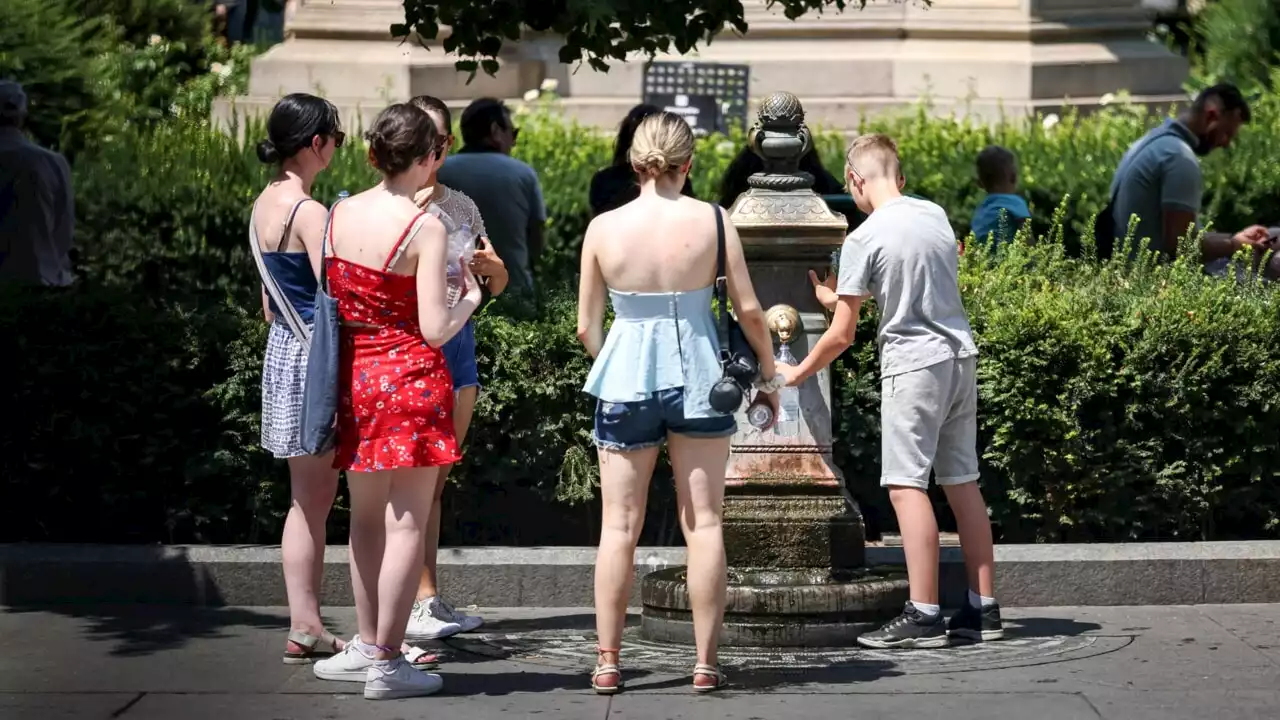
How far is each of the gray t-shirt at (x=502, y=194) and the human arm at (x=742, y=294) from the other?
3171mm

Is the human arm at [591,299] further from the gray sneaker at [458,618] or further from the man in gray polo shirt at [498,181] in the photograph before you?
the man in gray polo shirt at [498,181]

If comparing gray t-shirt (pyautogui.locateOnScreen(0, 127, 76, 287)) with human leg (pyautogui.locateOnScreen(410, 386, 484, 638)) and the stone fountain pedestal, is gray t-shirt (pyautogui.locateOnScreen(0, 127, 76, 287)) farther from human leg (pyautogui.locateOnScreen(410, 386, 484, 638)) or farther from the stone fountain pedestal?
the stone fountain pedestal

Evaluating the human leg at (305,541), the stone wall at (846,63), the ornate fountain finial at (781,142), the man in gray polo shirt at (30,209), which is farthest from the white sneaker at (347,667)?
the stone wall at (846,63)

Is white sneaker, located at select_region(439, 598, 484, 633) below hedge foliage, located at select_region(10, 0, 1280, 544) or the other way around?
below

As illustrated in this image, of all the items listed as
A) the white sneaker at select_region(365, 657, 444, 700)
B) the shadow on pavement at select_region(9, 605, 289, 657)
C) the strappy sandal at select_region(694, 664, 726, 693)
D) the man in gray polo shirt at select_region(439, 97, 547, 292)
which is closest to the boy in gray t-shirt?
the strappy sandal at select_region(694, 664, 726, 693)

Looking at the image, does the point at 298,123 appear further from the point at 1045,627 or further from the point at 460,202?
the point at 1045,627

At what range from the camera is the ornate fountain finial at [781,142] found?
7508mm

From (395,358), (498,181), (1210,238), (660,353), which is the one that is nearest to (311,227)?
(395,358)

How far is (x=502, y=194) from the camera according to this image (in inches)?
382

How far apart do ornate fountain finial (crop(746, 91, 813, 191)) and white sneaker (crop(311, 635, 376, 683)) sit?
6.92ft

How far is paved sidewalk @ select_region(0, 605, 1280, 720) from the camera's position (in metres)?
6.33

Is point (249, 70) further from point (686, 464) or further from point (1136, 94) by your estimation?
point (686, 464)

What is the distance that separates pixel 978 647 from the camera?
718cm

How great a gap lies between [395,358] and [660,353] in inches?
29.9
